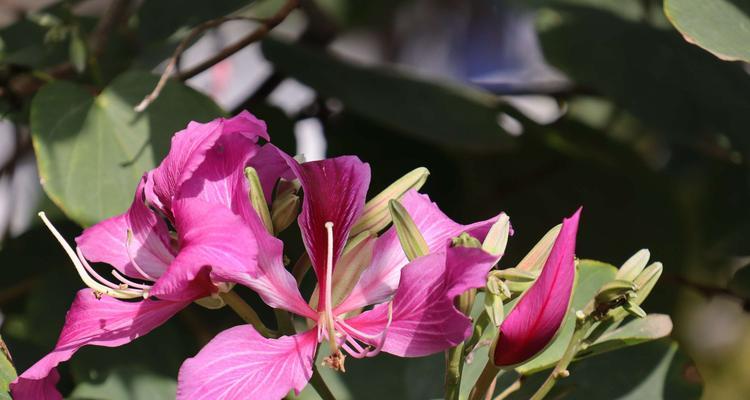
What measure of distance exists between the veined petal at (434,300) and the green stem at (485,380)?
0.17 ft

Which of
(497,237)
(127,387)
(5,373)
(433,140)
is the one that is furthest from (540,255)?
(433,140)

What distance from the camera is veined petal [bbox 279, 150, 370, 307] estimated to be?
700 mm

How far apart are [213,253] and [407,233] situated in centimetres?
12

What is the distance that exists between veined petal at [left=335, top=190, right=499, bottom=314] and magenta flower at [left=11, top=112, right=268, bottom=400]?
89 millimetres

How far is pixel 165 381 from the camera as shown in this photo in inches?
41.3

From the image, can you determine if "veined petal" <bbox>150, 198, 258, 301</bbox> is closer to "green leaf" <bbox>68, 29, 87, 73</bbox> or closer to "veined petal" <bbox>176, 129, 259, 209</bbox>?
"veined petal" <bbox>176, 129, 259, 209</bbox>

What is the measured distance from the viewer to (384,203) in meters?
0.72

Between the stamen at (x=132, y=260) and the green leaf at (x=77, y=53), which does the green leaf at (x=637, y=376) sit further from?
the green leaf at (x=77, y=53)

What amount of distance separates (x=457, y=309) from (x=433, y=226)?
10 cm

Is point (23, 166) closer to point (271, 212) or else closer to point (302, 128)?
point (302, 128)

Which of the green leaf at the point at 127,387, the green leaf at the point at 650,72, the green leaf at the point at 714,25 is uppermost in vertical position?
the green leaf at the point at 714,25

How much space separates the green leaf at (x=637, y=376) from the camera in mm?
847

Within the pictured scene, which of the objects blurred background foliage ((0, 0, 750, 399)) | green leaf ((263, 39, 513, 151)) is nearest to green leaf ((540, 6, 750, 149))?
blurred background foliage ((0, 0, 750, 399))

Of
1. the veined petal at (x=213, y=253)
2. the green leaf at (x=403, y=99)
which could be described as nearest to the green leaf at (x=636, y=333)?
the veined petal at (x=213, y=253)
